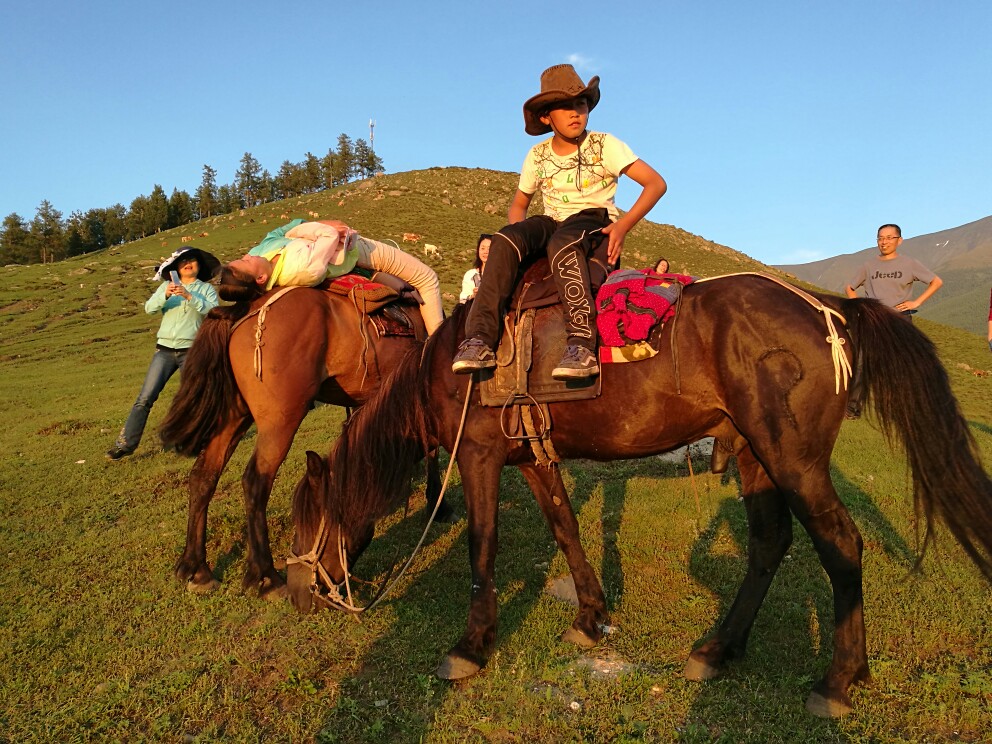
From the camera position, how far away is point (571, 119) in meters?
3.99

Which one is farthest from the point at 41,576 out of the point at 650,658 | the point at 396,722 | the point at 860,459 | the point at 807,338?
the point at 860,459

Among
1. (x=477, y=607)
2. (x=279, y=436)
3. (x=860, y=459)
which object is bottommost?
(x=860, y=459)

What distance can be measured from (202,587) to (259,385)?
1611 mm

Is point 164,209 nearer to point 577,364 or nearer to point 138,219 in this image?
point 138,219

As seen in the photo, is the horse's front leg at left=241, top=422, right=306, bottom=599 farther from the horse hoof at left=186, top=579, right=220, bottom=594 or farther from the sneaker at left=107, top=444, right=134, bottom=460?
the sneaker at left=107, top=444, right=134, bottom=460

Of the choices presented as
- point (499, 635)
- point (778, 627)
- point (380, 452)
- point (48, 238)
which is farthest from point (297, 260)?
point (48, 238)

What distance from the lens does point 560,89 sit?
394 centimetres

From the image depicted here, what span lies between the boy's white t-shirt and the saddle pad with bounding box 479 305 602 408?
777 millimetres

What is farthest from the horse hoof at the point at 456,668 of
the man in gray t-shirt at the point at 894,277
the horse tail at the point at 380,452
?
the man in gray t-shirt at the point at 894,277

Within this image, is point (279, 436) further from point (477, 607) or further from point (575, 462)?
point (575, 462)

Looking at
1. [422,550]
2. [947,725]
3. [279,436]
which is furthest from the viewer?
[422,550]

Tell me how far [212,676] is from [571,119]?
13.1 ft

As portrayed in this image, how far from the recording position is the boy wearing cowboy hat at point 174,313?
23.5 feet

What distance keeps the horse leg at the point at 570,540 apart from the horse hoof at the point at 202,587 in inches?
103
